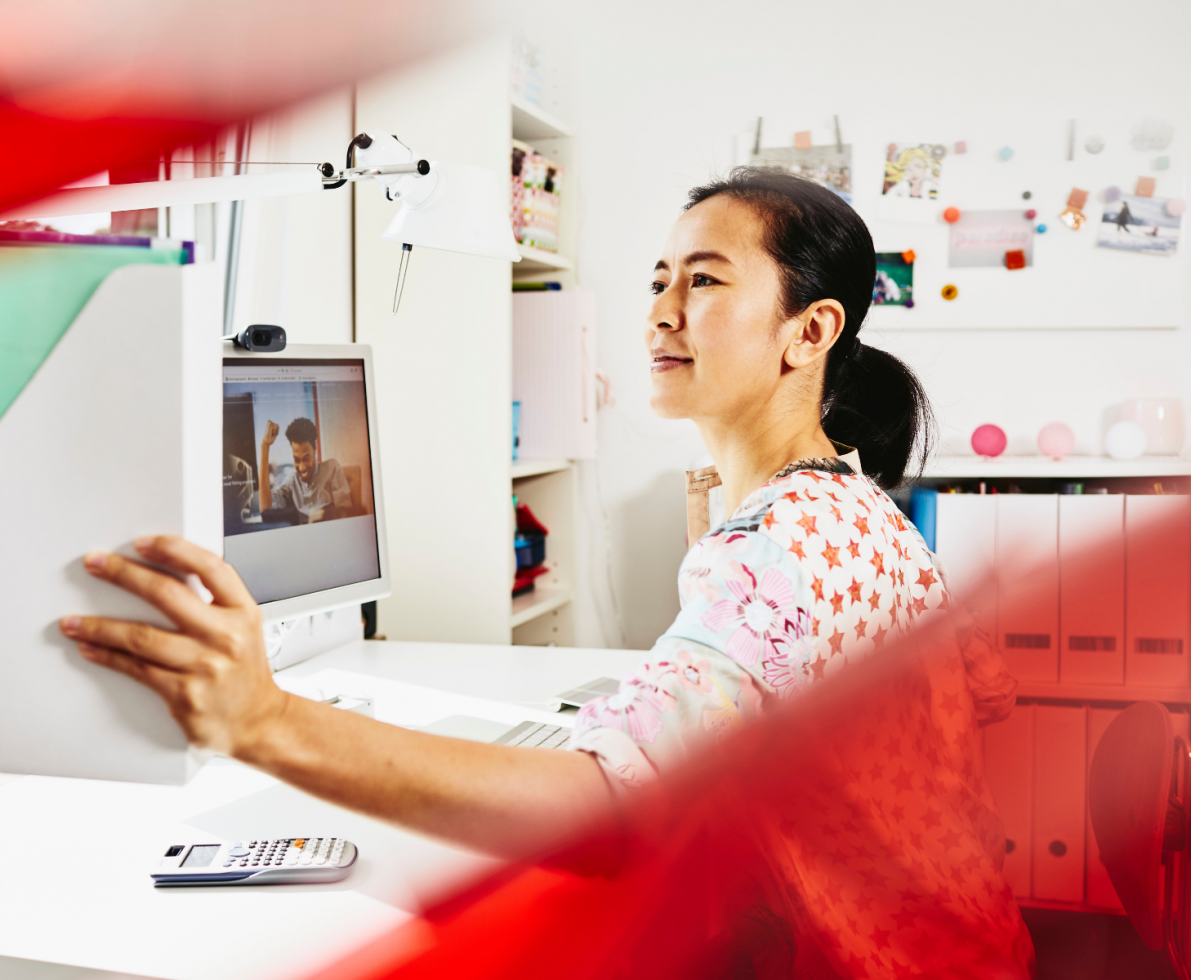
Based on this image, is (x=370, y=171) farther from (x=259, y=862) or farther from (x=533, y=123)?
(x=533, y=123)

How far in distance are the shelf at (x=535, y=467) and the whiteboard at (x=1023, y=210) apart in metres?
0.89

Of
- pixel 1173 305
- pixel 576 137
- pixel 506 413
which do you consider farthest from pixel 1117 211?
pixel 506 413

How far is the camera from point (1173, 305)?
7.32 feet

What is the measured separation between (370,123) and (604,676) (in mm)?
1358

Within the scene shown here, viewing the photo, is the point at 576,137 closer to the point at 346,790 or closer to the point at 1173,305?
the point at 1173,305

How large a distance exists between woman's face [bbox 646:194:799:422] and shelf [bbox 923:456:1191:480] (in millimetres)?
1232

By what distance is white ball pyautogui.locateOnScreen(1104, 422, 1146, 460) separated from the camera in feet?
7.04

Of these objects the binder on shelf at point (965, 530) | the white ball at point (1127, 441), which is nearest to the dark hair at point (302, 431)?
the binder on shelf at point (965, 530)

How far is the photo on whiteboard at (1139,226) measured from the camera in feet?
7.30

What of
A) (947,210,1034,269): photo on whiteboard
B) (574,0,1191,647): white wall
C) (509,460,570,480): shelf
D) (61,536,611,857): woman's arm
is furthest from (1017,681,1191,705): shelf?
(61,536,611,857): woman's arm

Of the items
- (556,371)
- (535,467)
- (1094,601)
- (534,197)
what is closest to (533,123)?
(534,197)

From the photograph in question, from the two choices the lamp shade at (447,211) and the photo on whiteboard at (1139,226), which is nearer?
the lamp shade at (447,211)

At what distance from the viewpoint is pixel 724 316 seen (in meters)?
0.94

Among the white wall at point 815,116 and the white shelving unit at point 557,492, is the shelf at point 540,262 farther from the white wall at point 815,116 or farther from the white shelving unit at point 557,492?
the white wall at point 815,116
